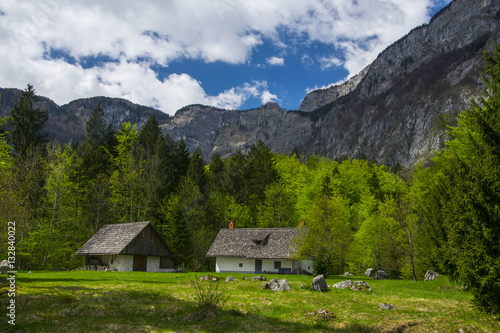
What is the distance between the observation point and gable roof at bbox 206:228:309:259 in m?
48.2

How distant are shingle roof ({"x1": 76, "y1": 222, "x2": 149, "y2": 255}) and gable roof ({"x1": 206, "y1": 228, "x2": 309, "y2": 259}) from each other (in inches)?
487

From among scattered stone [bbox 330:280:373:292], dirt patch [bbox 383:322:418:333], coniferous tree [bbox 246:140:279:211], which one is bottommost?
scattered stone [bbox 330:280:373:292]

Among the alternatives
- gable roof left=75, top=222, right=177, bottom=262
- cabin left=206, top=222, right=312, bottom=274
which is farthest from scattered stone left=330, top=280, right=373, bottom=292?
gable roof left=75, top=222, right=177, bottom=262

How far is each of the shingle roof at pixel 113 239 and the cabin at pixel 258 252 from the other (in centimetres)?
1251

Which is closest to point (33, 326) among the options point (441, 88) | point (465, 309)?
point (465, 309)

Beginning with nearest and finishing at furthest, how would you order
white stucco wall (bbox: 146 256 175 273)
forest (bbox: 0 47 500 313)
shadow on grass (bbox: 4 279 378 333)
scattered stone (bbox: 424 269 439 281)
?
shadow on grass (bbox: 4 279 378 333), forest (bbox: 0 47 500 313), scattered stone (bbox: 424 269 439 281), white stucco wall (bbox: 146 256 175 273)

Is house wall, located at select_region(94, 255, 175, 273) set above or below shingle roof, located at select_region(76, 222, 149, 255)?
below

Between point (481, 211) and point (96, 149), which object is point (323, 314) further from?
point (96, 149)

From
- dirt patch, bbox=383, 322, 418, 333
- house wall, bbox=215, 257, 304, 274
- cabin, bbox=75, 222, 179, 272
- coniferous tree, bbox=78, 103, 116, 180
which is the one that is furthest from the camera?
coniferous tree, bbox=78, 103, 116, 180

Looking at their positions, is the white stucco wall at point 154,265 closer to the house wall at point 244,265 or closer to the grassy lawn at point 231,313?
the house wall at point 244,265

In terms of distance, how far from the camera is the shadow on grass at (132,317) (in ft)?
40.1

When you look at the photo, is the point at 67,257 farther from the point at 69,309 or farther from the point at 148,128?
the point at 69,309

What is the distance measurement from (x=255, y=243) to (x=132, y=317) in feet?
123

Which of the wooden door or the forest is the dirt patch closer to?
the forest
